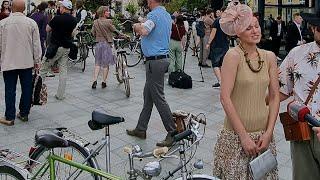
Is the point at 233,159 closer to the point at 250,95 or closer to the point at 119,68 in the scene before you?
the point at 250,95

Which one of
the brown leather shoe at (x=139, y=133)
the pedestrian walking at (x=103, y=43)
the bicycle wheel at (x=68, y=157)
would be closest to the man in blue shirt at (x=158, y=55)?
the brown leather shoe at (x=139, y=133)

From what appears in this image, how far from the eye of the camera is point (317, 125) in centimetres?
204

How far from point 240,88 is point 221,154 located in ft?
1.58

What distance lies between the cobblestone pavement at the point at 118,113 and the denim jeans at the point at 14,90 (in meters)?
0.21

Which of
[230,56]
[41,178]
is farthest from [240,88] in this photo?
[41,178]

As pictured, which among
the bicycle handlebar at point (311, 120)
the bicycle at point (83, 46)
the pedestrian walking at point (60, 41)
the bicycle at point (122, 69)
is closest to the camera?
the bicycle handlebar at point (311, 120)

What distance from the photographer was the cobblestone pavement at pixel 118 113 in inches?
206

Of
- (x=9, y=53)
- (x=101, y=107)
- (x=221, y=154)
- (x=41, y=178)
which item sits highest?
(x=9, y=53)

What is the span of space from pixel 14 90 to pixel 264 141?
4.29m

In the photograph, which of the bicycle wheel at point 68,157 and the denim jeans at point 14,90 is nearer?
the bicycle wheel at point 68,157

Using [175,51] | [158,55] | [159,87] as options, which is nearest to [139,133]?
[159,87]

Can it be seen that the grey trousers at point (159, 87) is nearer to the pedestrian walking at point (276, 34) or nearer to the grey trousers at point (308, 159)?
the grey trousers at point (308, 159)

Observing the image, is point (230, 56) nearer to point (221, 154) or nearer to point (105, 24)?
→ point (221, 154)

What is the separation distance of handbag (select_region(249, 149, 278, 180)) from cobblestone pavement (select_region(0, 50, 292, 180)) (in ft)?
5.69
